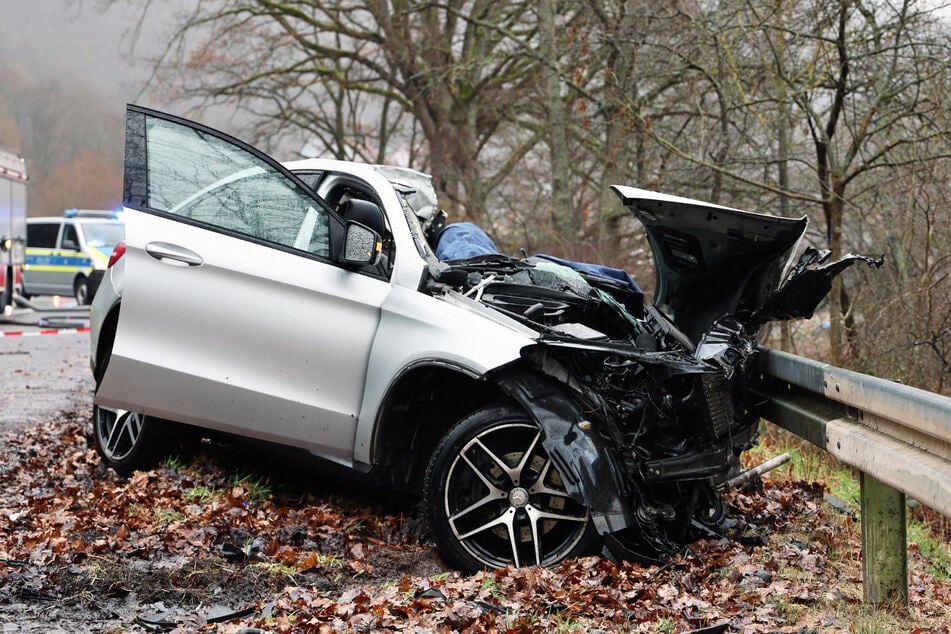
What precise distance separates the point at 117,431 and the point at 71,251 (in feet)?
65.9

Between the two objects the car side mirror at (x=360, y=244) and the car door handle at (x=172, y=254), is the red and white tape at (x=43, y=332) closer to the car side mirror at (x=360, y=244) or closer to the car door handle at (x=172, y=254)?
the car door handle at (x=172, y=254)

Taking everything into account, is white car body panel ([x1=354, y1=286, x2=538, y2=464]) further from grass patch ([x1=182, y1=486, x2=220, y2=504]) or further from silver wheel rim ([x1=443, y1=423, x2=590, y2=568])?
grass patch ([x1=182, y1=486, x2=220, y2=504])

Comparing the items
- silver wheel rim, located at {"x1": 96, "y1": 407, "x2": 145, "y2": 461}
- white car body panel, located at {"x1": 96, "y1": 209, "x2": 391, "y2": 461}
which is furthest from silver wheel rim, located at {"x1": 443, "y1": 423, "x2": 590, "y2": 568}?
silver wheel rim, located at {"x1": 96, "y1": 407, "x2": 145, "y2": 461}

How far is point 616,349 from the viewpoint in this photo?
14.4ft

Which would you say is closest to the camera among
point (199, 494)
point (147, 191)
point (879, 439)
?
point (879, 439)

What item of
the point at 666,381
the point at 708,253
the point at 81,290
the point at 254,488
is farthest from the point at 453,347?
the point at 81,290

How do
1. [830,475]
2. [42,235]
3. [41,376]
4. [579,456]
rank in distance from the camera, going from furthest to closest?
[42,235], [41,376], [830,475], [579,456]

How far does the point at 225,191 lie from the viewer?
5164mm

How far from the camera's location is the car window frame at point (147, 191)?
498 centimetres

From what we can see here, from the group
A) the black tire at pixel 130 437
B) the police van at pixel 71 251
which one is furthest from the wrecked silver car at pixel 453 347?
the police van at pixel 71 251

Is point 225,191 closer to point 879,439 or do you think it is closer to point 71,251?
point 879,439

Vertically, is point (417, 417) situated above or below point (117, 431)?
above

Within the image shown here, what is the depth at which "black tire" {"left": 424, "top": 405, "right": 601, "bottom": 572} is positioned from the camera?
4.37m

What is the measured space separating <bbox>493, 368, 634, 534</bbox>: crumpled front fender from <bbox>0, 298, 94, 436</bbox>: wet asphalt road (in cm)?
507
